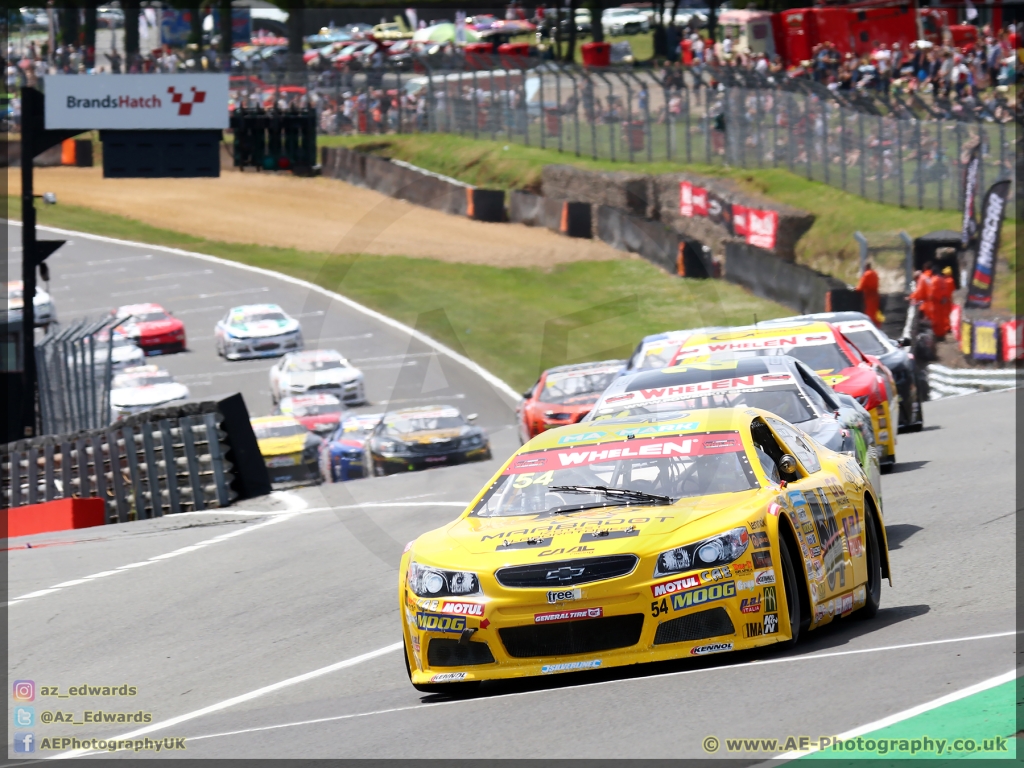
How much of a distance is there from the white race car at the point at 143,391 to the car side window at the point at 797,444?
78.4 ft

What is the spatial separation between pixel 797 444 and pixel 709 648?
199 cm

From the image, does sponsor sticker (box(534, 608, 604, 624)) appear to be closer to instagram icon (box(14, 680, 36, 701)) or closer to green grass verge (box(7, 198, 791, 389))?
instagram icon (box(14, 680, 36, 701))

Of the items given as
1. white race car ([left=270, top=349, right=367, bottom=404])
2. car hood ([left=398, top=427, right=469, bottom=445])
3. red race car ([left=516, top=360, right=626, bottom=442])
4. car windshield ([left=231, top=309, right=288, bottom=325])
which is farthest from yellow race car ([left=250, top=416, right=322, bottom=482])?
car windshield ([left=231, top=309, right=288, bottom=325])

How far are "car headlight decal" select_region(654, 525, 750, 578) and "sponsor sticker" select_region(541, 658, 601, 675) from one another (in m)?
0.49

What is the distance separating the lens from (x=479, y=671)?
7090 millimetres

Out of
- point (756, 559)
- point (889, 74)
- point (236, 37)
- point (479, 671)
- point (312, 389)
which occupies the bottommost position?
point (312, 389)

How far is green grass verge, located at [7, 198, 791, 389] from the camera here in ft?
129

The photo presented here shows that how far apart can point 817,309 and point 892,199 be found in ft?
19.2

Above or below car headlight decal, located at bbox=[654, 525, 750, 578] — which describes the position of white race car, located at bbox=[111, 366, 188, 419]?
below

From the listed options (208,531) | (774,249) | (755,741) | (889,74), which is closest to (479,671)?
(755,741)

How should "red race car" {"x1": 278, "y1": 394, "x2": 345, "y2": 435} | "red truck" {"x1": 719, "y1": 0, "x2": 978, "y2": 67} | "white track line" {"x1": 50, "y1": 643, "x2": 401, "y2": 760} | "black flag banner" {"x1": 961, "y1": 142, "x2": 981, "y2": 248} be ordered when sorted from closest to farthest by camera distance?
"white track line" {"x1": 50, "y1": 643, "x2": 401, "y2": 760}
"red race car" {"x1": 278, "y1": 394, "x2": 345, "y2": 435}
"black flag banner" {"x1": 961, "y1": 142, "x2": 981, "y2": 248}
"red truck" {"x1": 719, "y1": 0, "x2": 978, "y2": 67}

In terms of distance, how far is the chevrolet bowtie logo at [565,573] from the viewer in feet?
22.6

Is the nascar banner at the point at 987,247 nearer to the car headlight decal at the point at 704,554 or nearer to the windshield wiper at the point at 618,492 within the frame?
the windshield wiper at the point at 618,492

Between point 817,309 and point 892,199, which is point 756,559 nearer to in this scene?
point 817,309
